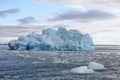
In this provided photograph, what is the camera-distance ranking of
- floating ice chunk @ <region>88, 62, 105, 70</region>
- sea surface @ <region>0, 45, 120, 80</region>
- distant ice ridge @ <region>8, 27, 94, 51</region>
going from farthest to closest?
1. distant ice ridge @ <region>8, 27, 94, 51</region>
2. floating ice chunk @ <region>88, 62, 105, 70</region>
3. sea surface @ <region>0, 45, 120, 80</region>

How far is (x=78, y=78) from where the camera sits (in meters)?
33.2

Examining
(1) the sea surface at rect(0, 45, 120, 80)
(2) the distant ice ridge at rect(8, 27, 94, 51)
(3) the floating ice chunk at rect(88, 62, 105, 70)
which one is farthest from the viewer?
(2) the distant ice ridge at rect(8, 27, 94, 51)

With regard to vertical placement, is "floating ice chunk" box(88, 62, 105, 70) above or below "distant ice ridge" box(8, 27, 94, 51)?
below

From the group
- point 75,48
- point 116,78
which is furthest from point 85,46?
point 116,78

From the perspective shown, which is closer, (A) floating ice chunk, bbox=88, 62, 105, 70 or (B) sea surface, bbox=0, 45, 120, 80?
(B) sea surface, bbox=0, 45, 120, 80

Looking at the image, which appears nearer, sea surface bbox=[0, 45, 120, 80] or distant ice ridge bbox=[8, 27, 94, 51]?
sea surface bbox=[0, 45, 120, 80]

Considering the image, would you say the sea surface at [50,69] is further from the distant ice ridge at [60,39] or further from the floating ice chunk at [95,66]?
the distant ice ridge at [60,39]

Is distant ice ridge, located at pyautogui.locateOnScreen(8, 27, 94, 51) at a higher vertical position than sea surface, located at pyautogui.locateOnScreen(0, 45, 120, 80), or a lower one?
higher

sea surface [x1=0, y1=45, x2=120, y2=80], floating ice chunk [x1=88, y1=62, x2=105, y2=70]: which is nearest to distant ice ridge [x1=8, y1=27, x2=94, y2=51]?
sea surface [x1=0, y1=45, x2=120, y2=80]

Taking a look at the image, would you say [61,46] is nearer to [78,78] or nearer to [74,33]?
[74,33]

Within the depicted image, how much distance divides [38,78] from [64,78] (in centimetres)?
282

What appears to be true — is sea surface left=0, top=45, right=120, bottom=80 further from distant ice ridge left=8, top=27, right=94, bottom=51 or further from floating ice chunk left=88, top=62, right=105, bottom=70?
distant ice ridge left=8, top=27, right=94, bottom=51

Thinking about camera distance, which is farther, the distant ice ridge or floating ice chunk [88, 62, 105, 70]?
the distant ice ridge

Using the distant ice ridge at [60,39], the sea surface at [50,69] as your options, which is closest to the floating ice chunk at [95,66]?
the sea surface at [50,69]
